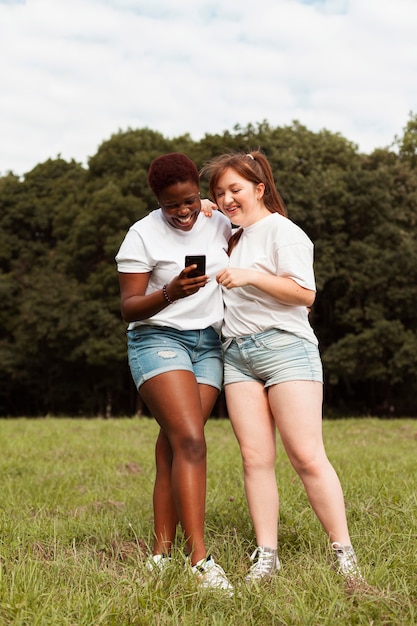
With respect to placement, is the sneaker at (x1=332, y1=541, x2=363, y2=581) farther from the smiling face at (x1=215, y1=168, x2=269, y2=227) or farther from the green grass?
the smiling face at (x1=215, y1=168, x2=269, y2=227)

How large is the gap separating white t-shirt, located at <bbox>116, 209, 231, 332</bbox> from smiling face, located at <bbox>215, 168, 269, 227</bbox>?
144 millimetres

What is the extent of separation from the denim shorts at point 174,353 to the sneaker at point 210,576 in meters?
0.93

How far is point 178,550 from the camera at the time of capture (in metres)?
3.54

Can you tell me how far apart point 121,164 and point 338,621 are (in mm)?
24936

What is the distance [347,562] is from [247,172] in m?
2.01

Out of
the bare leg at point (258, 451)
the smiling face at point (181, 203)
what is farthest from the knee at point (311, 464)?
the smiling face at point (181, 203)

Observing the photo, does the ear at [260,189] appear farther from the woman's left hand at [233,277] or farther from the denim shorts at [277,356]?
the denim shorts at [277,356]

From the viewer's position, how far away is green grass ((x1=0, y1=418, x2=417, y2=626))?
285 centimetres

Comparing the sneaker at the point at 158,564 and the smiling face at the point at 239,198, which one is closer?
the sneaker at the point at 158,564

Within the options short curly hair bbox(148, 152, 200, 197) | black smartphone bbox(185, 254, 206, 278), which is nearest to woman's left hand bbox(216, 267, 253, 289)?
black smartphone bbox(185, 254, 206, 278)

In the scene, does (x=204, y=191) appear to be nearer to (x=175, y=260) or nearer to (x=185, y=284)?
(x=175, y=260)

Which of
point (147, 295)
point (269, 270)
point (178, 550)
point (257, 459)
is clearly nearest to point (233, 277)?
point (269, 270)

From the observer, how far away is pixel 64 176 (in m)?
30.1

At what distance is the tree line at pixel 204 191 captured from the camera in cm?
2434
